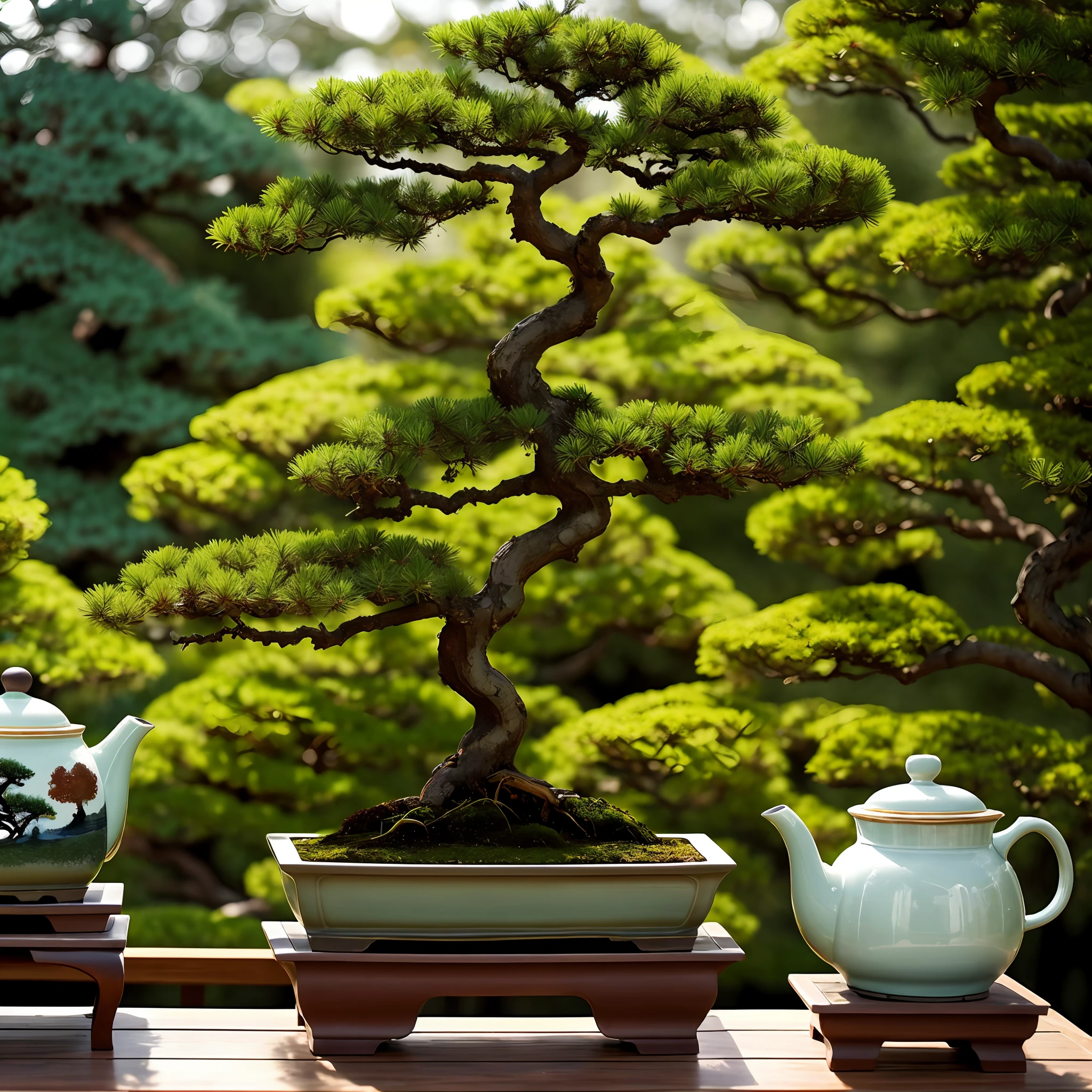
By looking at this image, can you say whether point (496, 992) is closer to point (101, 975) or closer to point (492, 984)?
point (492, 984)

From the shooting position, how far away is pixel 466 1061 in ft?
5.28

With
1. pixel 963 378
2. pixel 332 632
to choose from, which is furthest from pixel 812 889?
pixel 963 378

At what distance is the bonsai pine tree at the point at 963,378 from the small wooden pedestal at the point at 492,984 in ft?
4.27

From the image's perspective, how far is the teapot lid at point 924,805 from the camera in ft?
5.23

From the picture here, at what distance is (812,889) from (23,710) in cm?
96

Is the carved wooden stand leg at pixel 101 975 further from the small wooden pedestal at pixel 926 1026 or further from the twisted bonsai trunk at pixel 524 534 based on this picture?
the small wooden pedestal at pixel 926 1026

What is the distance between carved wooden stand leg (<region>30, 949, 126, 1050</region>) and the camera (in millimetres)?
1572

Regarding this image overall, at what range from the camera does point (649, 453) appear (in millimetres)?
1806

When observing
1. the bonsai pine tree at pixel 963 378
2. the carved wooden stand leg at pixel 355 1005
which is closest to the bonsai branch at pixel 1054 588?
the bonsai pine tree at pixel 963 378

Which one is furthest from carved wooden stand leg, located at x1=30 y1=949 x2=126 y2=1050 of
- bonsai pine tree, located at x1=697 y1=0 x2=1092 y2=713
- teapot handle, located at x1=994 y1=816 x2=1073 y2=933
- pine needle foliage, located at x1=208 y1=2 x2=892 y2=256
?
bonsai pine tree, located at x1=697 y1=0 x2=1092 y2=713

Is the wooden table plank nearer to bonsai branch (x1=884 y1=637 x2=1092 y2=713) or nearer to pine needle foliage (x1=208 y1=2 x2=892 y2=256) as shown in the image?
pine needle foliage (x1=208 y1=2 x2=892 y2=256)

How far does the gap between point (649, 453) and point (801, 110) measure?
2.97 m

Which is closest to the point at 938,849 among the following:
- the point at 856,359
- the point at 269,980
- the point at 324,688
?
Result: the point at 269,980

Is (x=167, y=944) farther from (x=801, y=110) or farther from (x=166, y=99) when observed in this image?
(x=801, y=110)
